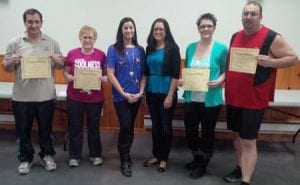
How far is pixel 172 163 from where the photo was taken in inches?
136

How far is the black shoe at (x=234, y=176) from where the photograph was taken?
121 inches

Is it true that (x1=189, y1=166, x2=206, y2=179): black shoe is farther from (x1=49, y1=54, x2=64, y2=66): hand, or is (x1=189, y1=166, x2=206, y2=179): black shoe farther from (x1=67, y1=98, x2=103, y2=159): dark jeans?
(x1=49, y1=54, x2=64, y2=66): hand

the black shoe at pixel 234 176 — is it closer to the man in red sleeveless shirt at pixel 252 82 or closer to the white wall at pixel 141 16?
the man in red sleeveless shirt at pixel 252 82

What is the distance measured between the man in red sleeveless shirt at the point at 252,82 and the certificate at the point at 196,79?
0.61 ft

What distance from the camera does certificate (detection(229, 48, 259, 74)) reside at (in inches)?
100

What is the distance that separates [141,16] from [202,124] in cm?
171

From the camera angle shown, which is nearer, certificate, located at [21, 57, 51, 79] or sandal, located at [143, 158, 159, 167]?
certificate, located at [21, 57, 51, 79]

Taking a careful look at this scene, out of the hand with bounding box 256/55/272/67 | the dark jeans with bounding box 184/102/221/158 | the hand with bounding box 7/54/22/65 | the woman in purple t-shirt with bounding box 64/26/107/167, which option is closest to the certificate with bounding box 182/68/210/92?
the dark jeans with bounding box 184/102/221/158

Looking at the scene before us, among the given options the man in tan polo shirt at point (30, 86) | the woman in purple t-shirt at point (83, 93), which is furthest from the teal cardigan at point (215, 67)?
the man in tan polo shirt at point (30, 86)

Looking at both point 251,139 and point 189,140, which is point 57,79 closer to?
point 189,140

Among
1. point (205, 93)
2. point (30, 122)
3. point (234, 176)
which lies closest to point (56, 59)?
point (30, 122)

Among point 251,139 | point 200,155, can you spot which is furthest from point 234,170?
point 251,139

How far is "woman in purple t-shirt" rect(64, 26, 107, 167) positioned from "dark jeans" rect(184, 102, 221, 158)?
86 cm

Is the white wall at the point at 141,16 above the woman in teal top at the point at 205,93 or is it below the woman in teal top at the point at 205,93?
above
